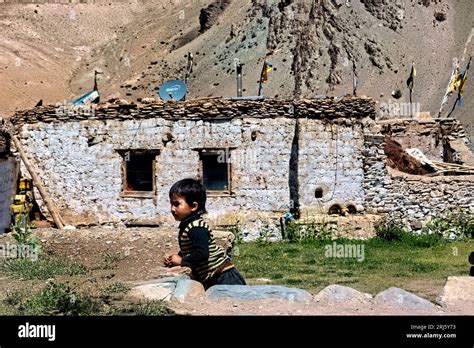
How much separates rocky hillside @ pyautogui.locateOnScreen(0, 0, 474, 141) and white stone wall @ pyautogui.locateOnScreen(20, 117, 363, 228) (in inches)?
739

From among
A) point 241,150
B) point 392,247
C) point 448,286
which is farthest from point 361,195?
point 448,286

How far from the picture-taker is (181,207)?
5961 millimetres

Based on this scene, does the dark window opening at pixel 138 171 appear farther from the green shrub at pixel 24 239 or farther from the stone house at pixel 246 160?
the green shrub at pixel 24 239

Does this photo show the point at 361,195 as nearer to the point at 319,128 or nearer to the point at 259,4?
the point at 319,128

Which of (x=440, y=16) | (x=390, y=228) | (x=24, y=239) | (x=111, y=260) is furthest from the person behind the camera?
(x=440, y=16)

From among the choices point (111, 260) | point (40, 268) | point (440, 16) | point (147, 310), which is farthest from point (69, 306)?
point (440, 16)

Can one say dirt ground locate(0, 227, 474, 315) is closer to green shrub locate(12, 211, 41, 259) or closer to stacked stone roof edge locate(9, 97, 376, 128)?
green shrub locate(12, 211, 41, 259)

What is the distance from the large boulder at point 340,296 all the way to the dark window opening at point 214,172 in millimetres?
9285

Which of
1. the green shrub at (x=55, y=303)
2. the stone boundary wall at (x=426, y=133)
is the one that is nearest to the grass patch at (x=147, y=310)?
the green shrub at (x=55, y=303)

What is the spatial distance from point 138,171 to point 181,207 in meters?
10.5

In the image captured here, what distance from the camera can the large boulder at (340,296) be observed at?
6371mm

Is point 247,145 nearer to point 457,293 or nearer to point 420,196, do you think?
point 420,196

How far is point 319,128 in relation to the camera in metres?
15.7
